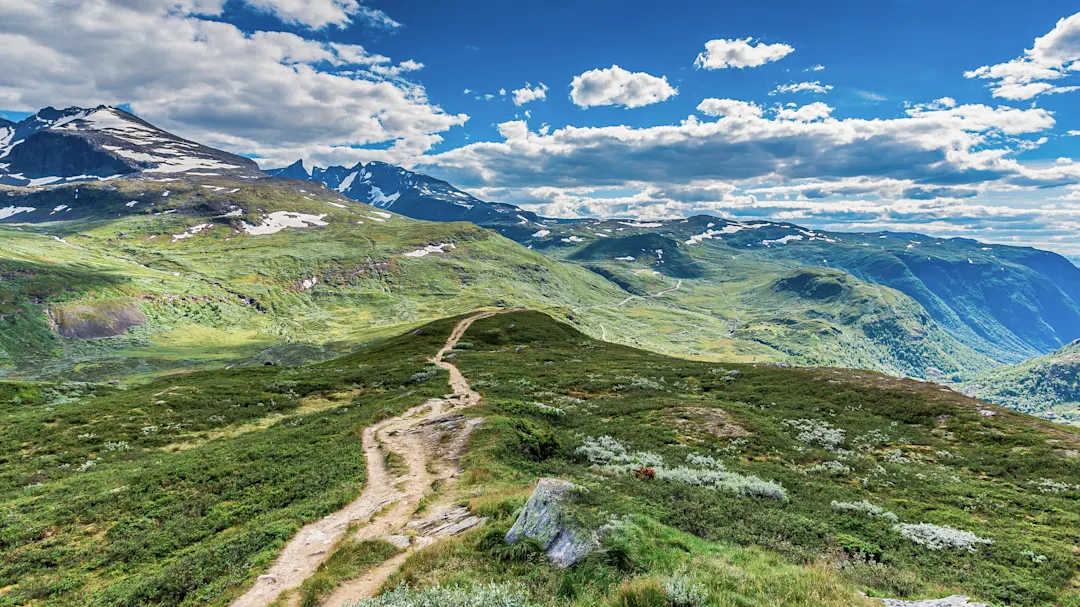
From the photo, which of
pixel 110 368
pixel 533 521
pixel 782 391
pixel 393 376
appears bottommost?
pixel 110 368

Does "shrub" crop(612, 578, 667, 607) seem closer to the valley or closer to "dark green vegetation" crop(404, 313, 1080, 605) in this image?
the valley

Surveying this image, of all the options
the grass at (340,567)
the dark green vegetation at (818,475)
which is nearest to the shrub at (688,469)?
the dark green vegetation at (818,475)

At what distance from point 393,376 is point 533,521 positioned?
53.3m

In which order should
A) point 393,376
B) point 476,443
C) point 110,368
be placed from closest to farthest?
point 476,443 < point 393,376 < point 110,368

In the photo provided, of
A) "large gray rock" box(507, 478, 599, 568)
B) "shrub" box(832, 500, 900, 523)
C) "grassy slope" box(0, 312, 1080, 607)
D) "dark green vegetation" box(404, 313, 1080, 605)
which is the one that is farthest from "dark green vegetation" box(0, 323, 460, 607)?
"shrub" box(832, 500, 900, 523)

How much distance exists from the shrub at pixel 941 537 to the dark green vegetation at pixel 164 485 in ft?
77.9

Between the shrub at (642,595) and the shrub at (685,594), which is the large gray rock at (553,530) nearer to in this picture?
the shrub at (642,595)

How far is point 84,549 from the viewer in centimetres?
1953

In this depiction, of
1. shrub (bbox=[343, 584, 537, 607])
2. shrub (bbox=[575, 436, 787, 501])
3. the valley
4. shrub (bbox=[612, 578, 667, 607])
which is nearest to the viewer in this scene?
shrub (bbox=[612, 578, 667, 607])

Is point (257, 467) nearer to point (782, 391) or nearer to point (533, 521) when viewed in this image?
point (533, 521)

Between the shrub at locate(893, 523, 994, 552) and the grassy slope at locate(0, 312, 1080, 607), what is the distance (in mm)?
475

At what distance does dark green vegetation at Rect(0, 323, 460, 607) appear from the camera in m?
17.0

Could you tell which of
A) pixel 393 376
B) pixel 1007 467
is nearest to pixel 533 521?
pixel 1007 467

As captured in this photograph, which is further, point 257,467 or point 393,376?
point 393,376
